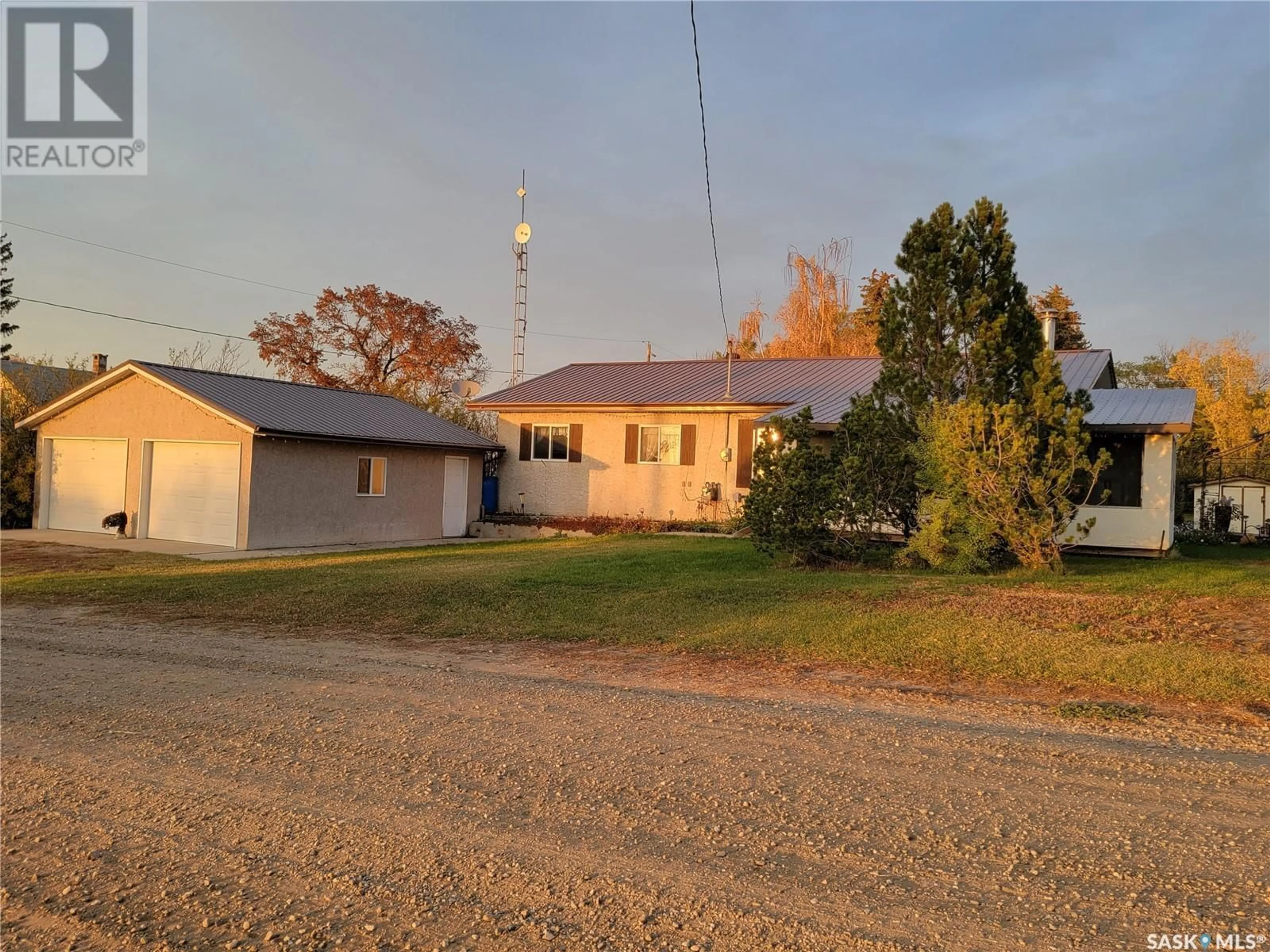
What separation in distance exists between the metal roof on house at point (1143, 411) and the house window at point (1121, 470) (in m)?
0.36

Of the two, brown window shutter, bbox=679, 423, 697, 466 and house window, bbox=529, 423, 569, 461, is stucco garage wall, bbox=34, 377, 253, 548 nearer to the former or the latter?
house window, bbox=529, 423, 569, 461

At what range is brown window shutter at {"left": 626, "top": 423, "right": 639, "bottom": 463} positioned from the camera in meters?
24.3

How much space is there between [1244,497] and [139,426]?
2901cm

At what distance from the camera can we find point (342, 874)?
384cm

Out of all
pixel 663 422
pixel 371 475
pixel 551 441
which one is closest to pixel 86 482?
pixel 371 475

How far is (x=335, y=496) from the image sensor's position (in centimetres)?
2094

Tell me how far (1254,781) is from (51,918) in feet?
19.0

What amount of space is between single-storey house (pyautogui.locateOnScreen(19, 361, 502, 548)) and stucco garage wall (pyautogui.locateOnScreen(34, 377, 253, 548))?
0.03m

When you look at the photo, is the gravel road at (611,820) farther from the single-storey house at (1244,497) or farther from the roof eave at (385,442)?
the single-storey house at (1244,497)

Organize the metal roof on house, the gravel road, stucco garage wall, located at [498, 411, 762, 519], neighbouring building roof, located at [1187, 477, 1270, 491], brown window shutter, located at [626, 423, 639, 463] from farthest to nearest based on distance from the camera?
neighbouring building roof, located at [1187, 477, 1270, 491] → brown window shutter, located at [626, 423, 639, 463] → stucco garage wall, located at [498, 411, 762, 519] → the metal roof on house → the gravel road

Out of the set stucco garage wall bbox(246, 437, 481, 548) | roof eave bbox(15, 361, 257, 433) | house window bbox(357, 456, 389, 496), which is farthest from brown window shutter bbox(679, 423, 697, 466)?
roof eave bbox(15, 361, 257, 433)

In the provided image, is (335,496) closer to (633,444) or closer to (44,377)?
(633,444)

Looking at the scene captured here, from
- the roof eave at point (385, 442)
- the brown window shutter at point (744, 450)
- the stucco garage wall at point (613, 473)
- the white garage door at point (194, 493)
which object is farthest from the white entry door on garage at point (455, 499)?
the brown window shutter at point (744, 450)

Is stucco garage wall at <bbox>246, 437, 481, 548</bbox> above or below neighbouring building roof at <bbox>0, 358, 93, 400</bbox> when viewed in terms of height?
below
